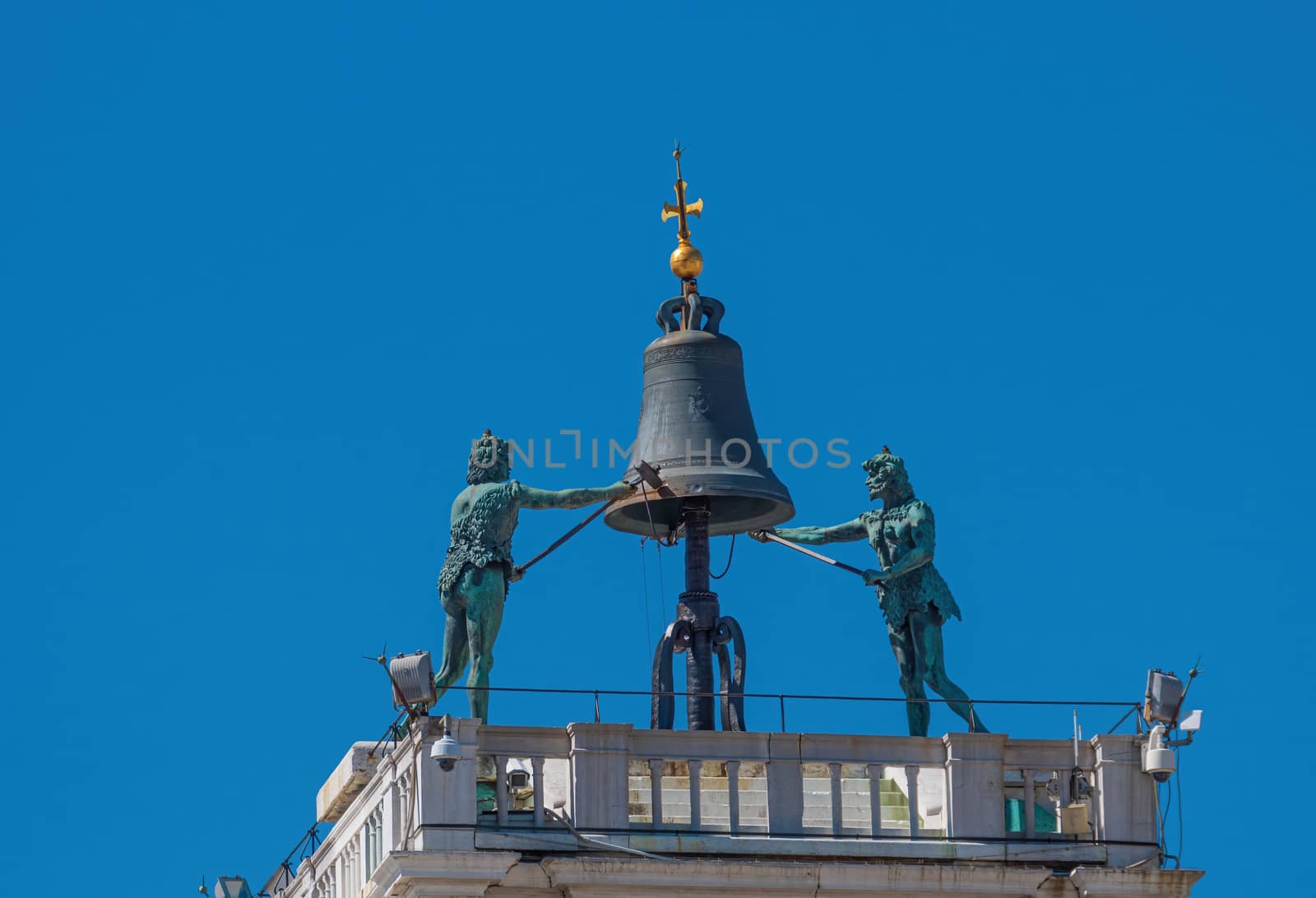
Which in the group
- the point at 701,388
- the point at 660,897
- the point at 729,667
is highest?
the point at 701,388

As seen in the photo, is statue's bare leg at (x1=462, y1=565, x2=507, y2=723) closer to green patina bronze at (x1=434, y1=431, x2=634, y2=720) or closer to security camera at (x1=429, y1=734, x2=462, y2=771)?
green patina bronze at (x1=434, y1=431, x2=634, y2=720)

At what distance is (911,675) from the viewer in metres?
41.6

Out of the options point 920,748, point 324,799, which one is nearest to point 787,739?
point 920,748

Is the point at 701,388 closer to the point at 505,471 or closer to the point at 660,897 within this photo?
the point at 505,471

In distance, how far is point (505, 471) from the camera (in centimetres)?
4178

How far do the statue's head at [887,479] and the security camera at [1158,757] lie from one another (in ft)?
14.3

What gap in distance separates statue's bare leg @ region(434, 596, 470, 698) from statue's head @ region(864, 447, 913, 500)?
4403 mm

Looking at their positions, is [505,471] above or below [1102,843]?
above

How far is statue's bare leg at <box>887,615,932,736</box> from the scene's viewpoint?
40.9 m

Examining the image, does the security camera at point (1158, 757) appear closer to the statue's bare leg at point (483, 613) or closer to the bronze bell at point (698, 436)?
the bronze bell at point (698, 436)

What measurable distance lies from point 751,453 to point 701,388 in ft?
2.81

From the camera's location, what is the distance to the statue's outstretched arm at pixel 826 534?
1676 inches

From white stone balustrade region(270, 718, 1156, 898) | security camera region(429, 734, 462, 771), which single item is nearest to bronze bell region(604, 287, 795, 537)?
white stone balustrade region(270, 718, 1156, 898)

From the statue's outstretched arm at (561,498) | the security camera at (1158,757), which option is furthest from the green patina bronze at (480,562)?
the security camera at (1158,757)
